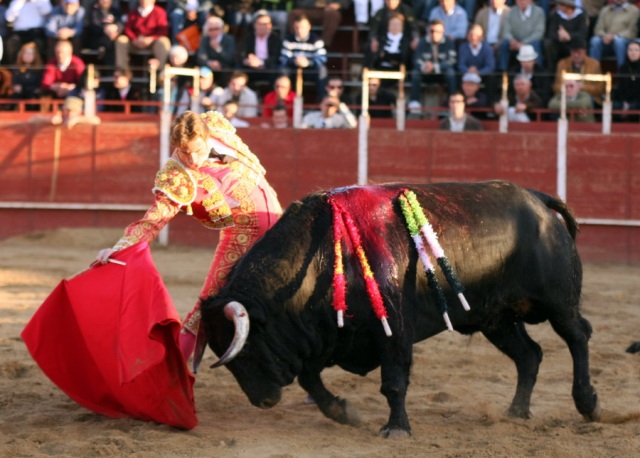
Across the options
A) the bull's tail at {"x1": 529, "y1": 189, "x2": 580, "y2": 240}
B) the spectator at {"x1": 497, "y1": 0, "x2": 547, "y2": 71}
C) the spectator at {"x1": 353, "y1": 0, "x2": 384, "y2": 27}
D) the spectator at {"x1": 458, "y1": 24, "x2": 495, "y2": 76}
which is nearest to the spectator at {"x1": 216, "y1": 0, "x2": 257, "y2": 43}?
the spectator at {"x1": 353, "y1": 0, "x2": 384, "y2": 27}

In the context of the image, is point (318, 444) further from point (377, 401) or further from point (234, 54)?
point (234, 54)

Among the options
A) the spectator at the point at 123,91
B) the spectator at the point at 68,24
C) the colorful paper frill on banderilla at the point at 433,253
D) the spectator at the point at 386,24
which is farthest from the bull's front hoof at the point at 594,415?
the spectator at the point at 68,24

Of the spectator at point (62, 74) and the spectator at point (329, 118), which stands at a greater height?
the spectator at point (62, 74)

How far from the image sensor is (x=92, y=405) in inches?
198

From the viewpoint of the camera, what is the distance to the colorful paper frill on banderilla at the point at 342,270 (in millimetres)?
4652

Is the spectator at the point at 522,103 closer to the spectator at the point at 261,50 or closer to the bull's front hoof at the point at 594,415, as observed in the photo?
the spectator at the point at 261,50

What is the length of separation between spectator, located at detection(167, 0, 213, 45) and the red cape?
847 cm

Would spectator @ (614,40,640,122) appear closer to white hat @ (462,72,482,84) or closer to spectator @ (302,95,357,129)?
white hat @ (462,72,482,84)

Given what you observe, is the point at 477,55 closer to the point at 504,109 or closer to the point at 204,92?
the point at 504,109

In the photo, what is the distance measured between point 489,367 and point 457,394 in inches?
29.7

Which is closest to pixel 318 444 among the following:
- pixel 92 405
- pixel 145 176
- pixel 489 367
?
pixel 92 405

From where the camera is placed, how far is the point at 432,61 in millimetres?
12258

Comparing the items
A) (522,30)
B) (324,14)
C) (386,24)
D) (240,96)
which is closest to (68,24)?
(240,96)

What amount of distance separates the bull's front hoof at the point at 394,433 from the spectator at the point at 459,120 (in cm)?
729
